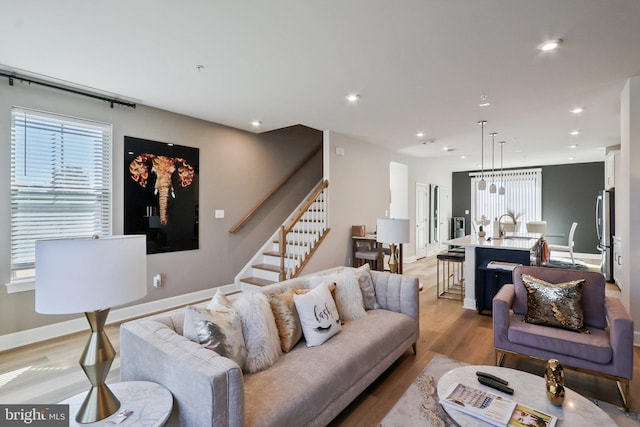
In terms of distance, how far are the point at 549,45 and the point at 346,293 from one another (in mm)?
2643

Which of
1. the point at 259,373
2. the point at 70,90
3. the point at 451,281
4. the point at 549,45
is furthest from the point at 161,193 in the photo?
the point at 451,281

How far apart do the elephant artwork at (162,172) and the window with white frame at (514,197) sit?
27.5 ft

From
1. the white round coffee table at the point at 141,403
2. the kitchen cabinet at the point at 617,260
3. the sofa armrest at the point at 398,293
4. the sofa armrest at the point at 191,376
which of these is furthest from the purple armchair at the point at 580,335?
the kitchen cabinet at the point at 617,260

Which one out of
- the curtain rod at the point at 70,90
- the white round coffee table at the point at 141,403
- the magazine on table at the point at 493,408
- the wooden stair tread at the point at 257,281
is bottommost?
the wooden stair tread at the point at 257,281

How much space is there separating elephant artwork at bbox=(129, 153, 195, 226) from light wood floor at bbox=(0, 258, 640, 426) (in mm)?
1670

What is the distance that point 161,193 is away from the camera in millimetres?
4176

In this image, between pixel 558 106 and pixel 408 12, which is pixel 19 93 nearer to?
pixel 408 12

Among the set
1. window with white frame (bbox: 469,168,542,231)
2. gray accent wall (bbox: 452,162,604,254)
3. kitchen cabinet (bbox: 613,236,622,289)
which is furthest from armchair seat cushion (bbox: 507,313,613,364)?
gray accent wall (bbox: 452,162,604,254)

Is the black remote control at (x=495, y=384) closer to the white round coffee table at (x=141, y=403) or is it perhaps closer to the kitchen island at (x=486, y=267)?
the white round coffee table at (x=141, y=403)

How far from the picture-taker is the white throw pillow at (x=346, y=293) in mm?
2693

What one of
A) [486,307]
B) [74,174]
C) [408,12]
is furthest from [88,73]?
[486,307]

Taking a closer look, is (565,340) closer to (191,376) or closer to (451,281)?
(191,376)

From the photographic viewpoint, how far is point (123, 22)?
2.20m

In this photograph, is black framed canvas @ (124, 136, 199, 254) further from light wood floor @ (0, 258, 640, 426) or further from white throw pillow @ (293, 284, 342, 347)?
white throw pillow @ (293, 284, 342, 347)
